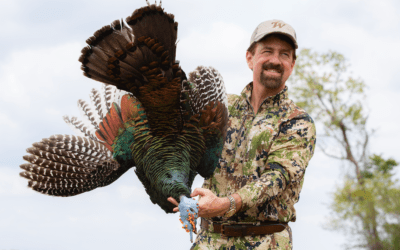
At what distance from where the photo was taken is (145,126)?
332 centimetres

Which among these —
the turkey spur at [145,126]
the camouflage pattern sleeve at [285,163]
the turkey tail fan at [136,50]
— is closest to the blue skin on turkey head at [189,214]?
the turkey spur at [145,126]

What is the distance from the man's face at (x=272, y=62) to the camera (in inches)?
139

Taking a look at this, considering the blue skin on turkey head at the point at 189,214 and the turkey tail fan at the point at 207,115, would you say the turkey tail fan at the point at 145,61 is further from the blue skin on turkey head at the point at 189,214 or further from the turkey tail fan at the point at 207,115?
the blue skin on turkey head at the point at 189,214

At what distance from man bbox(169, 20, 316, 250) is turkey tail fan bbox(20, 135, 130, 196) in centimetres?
136

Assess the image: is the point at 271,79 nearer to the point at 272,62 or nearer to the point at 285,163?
the point at 272,62

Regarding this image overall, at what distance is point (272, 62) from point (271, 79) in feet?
0.54

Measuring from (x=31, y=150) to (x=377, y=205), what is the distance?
68.1ft

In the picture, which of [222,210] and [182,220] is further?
[222,210]

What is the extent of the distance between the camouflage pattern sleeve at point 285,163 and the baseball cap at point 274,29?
0.81 m

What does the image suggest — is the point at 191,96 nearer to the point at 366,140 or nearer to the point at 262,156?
the point at 262,156

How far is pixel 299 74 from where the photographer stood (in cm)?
2248

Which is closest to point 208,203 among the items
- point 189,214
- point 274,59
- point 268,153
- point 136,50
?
point 189,214

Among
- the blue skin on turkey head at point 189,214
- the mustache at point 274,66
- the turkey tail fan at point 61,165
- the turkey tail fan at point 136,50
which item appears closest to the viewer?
the blue skin on turkey head at point 189,214

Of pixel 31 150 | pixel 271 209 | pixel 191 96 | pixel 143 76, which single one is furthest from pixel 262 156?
pixel 31 150
